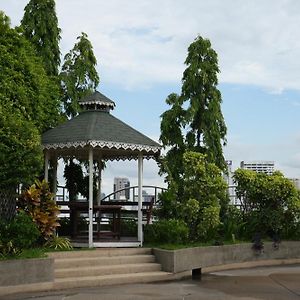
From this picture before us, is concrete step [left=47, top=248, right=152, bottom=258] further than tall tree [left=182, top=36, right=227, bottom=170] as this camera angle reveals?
No

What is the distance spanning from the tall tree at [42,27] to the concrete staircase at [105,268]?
846 cm

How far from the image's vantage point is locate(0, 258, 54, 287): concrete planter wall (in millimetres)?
9445

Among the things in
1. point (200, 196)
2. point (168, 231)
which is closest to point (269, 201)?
point (200, 196)

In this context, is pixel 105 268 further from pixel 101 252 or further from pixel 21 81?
pixel 21 81

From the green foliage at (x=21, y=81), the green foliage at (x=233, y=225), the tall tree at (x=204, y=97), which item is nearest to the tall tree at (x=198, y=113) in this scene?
the tall tree at (x=204, y=97)

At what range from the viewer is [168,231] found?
42.5 feet

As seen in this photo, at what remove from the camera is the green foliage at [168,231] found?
12883mm

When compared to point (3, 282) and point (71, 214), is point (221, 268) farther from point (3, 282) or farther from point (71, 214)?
point (3, 282)

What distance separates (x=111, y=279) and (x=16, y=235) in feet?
6.80

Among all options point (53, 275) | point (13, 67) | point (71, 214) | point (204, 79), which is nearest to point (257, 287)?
point (53, 275)

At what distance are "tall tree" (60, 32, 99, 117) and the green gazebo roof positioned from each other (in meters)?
4.38

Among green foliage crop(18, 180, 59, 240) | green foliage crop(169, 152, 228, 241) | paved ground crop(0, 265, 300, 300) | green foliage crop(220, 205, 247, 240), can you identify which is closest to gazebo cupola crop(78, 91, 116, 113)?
green foliage crop(169, 152, 228, 241)

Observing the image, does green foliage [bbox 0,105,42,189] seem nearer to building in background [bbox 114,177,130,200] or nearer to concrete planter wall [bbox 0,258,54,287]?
concrete planter wall [bbox 0,258,54,287]

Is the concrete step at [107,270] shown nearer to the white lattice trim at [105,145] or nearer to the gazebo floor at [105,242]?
the gazebo floor at [105,242]
